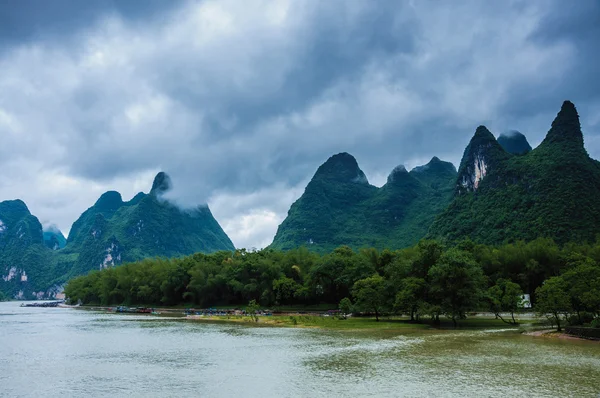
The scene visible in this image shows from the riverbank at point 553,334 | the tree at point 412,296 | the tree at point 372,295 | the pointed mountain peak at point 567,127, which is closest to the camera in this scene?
the riverbank at point 553,334

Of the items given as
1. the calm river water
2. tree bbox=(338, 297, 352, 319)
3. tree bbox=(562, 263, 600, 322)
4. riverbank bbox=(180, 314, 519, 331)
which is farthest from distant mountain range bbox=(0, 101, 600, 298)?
the calm river water

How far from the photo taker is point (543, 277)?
193ft

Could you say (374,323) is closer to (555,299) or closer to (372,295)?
(372,295)

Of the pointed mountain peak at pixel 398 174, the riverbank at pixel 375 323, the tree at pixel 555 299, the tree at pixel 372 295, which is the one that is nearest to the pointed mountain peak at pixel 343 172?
the pointed mountain peak at pixel 398 174

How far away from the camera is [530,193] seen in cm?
9581

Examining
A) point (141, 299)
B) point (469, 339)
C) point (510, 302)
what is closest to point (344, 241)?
point (141, 299)

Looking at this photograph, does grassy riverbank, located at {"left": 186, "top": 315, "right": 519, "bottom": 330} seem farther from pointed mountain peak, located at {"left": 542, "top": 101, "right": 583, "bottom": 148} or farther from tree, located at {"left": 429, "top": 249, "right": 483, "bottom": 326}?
pointed mountain peak, located at {"left": 542, "top": 101, "right": 583, "bottom": 148}

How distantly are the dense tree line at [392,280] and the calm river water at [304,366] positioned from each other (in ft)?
24.4

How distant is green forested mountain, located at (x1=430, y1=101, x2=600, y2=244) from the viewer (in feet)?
271

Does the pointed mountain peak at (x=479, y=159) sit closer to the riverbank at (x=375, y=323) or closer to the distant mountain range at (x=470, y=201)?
the distant mountain range at (x=470, y=201)

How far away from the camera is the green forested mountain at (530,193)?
82.5 metres

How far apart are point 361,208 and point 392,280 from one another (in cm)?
12990

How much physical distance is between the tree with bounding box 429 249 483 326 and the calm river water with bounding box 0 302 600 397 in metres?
7.31

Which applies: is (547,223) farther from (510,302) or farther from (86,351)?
(86,351)
